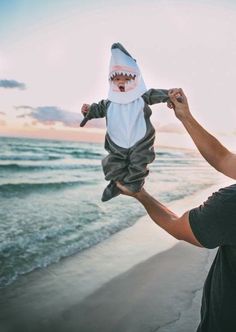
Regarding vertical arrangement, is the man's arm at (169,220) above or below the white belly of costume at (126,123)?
below

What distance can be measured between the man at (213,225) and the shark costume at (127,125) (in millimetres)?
98

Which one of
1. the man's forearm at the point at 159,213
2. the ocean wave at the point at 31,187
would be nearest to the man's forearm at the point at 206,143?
the man's forearm at the point at 159,213

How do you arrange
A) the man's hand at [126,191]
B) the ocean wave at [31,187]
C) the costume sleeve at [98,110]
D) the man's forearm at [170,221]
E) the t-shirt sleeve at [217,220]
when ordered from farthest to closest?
the ocean wave at [31,187], the costume sleeve at [98,110], the man's hand at [126,191], the man's forearm at [170,221], the t-shirt sleeve at [217,220]

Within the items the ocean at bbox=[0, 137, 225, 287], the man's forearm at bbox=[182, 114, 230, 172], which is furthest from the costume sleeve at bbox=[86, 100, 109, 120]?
the ocean at bbox=[0, 137, 225, 287]

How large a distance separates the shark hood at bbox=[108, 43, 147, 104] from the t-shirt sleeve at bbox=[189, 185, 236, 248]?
2.61 feet

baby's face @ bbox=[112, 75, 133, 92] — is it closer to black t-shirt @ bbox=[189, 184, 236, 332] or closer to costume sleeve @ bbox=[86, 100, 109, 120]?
costume sleeve @ bbox=[86, 100, 109, 120]

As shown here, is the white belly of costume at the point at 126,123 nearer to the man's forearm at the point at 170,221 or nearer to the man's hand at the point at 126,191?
the man's hand at the point at 126,191

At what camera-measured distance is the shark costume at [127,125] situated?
2172 millimetres

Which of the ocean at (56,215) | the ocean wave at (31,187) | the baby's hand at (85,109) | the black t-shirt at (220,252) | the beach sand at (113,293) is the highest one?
the baby's hand at (85,109)

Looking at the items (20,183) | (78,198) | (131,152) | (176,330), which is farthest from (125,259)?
(20,183)

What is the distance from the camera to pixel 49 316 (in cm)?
422

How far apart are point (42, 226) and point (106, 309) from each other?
349 cm

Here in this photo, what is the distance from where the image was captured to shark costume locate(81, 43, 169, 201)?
217 centimetres

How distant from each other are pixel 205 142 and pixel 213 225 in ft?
1.60
